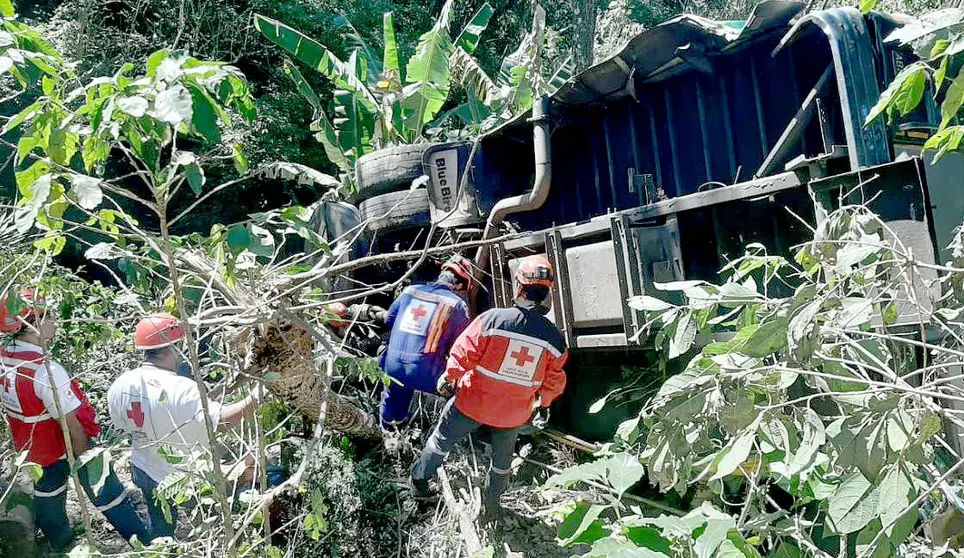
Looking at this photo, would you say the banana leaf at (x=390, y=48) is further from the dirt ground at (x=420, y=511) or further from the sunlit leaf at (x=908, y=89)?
the sunlit leaf at (x=908, y=89)

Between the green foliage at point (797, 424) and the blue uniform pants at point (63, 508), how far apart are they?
2792 millimetres

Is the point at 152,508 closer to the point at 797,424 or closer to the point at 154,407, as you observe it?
the point at 154,407

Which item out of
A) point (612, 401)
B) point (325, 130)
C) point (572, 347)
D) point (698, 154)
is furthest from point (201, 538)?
point (325, 130)

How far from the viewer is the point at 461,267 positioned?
4797 millimetres

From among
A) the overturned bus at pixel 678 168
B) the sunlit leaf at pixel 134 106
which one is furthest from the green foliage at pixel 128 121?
the overturned bus at pixel 678 168

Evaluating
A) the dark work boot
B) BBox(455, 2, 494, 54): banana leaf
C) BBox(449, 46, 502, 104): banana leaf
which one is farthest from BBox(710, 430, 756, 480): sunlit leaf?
BBox(455, 2, 494, 54): banana leaf

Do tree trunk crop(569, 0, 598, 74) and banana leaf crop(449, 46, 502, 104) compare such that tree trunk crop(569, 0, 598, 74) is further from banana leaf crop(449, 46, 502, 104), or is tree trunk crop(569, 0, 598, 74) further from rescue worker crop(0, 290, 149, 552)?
rescue worker crop(0, 290, 149, 552)

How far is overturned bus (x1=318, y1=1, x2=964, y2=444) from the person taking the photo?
3.19 metres

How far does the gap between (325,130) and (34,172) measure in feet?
20.5

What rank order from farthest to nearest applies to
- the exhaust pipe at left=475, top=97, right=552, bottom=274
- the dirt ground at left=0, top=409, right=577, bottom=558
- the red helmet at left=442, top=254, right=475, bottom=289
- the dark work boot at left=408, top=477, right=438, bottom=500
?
the red helmet at left=442, top=254, right=475, bottom=289 → the exhaust pipe at left=475, top=97, right=552, bottom=274 → the dark work boot at left=408, top=477, right=438, bottom=500 → the dirt ground at left=0, top=409, right=577, bottom=558

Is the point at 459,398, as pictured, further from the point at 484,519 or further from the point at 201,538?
the point at 201,538

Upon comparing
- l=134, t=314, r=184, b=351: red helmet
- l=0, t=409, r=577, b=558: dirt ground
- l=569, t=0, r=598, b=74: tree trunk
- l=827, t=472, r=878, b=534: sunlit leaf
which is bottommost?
l=0, t=409, r=577, b=558: dirt ground

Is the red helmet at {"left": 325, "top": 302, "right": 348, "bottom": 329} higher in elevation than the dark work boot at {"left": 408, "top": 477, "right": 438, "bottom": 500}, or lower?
higher

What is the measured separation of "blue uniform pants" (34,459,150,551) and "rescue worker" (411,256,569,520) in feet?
5.82
